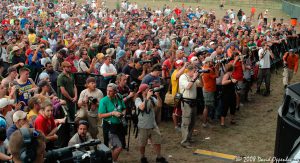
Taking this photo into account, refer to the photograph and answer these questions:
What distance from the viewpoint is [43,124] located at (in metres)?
6.29

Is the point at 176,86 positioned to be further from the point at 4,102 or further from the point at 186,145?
the point at 4,102

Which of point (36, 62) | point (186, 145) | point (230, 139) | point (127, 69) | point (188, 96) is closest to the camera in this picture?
point (188, 96)

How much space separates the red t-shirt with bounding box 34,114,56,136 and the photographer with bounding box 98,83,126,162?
1242 millimetres

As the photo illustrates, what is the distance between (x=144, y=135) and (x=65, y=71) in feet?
8.07

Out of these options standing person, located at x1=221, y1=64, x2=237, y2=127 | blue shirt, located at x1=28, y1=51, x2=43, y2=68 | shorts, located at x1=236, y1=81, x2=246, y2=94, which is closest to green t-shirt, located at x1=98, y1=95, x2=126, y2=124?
standing person, located at x1=221, y1=64, x2=237, y2=127

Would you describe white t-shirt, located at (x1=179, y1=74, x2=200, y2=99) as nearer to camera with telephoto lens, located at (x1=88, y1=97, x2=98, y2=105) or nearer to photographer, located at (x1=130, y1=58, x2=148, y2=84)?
photographer, located at (x1=130, y1=58, x2=148, y2=84)

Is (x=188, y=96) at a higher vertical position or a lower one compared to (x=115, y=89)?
lower

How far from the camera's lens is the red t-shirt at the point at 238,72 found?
11531 mm

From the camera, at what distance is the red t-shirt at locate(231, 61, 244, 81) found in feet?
37.8

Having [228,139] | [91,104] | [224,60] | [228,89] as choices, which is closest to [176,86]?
[228,89]

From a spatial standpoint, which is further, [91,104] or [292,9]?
[292,9]

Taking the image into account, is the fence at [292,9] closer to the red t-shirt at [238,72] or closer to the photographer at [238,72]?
the photographer at [238,72]

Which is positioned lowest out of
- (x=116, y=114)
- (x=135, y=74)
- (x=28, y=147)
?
(x=116, y=114)

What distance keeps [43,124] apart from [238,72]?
6.79 metres
